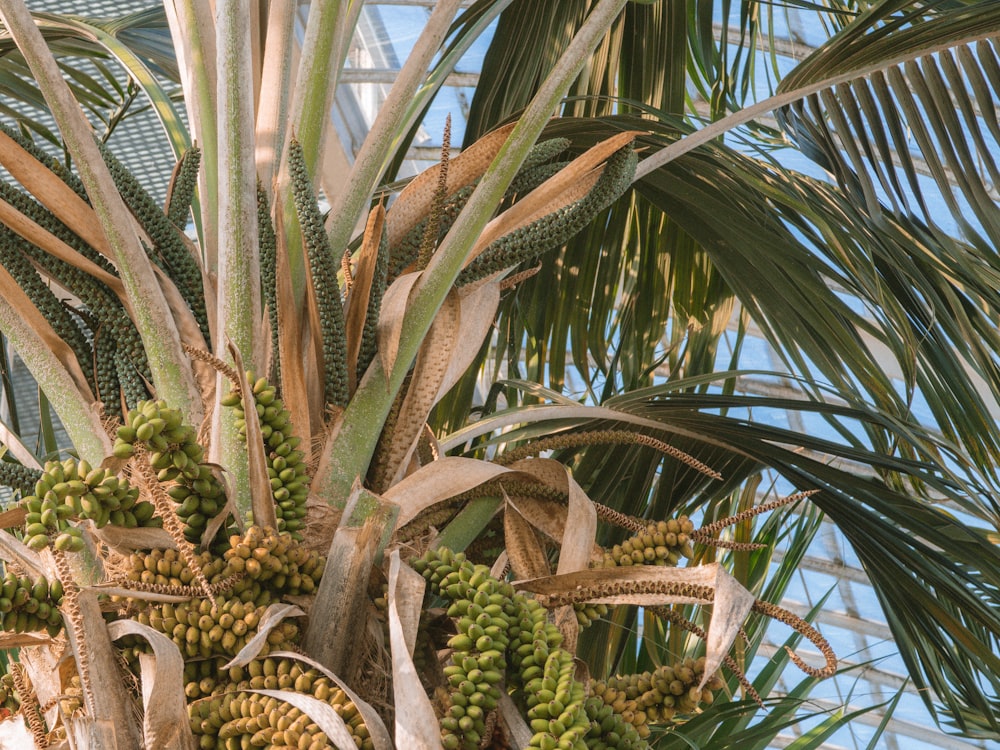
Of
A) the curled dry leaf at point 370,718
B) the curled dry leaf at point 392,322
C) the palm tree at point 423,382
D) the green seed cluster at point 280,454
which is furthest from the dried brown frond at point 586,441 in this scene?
the curled dry leaf at point 370,718

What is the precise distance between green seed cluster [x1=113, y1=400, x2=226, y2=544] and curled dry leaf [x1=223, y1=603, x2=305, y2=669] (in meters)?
0.10

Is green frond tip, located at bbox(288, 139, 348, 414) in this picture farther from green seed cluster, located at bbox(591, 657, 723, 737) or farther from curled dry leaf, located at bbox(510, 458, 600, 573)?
green seed cluster, located at bbox(591, 657, 723, 737)

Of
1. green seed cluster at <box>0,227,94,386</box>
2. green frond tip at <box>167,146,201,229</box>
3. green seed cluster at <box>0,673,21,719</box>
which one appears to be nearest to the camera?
green seed cluster at <box>0,673,21,719</box>

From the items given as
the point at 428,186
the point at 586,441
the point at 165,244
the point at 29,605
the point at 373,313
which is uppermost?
the point at 428,186

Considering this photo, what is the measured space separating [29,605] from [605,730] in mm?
462

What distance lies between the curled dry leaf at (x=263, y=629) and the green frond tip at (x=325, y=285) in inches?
10.0

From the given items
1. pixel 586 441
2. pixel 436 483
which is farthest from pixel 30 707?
pixel 586 441

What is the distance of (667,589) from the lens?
0.93 meters

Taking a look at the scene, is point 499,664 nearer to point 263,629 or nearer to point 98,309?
point 263,629

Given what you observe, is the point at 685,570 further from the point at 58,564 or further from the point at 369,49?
the point at 369,49

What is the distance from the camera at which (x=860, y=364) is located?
1.39 metres

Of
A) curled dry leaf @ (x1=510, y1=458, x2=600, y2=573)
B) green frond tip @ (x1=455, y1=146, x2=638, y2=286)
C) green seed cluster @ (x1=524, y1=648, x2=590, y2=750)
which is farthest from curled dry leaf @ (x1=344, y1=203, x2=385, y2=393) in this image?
green seed cluster @ (x1=524, y1=648, x2=590, y2=750)

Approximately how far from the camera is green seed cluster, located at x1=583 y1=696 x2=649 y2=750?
0.89 metres

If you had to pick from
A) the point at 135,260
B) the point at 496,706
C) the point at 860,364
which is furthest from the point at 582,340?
the point at 496,706
